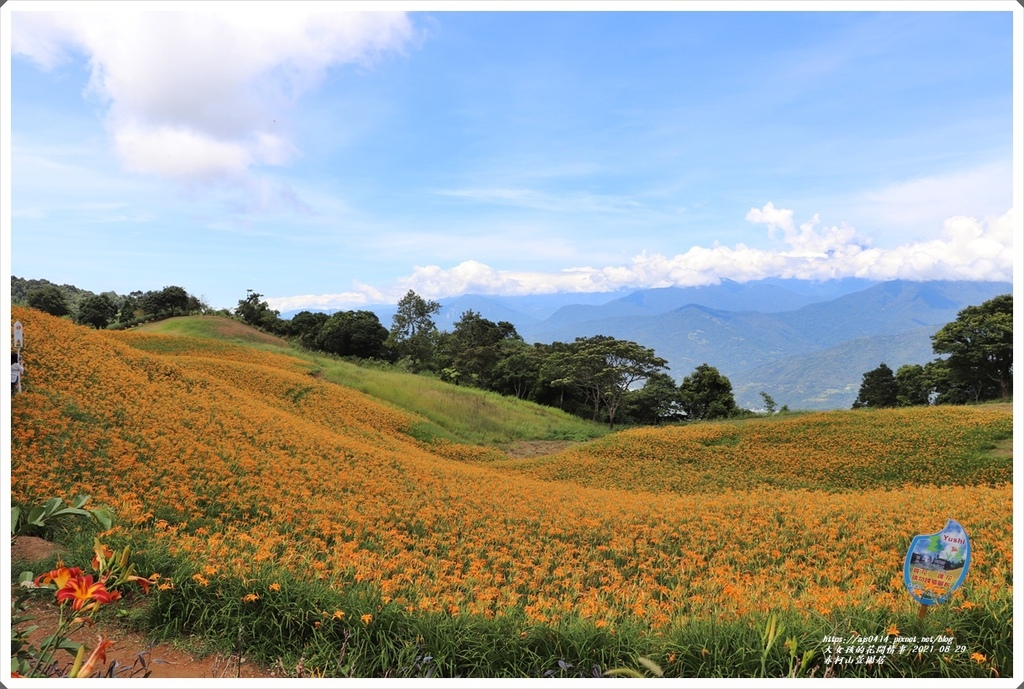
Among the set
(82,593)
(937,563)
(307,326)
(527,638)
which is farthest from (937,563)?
(307,326)

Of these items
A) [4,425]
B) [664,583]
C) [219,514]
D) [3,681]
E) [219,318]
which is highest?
[219,318]

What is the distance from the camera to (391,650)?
2.86 m

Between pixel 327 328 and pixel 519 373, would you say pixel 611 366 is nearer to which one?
pixel 519 373

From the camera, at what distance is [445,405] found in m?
20.7

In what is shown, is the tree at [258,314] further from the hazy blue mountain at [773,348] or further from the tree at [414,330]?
the hazy blue mountain at [773,348]

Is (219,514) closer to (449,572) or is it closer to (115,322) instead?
(449,572)

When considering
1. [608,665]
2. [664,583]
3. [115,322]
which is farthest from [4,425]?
[115,322]

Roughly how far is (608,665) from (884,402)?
3355cm

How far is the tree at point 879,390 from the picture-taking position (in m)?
29.3

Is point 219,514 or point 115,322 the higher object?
point 115,322

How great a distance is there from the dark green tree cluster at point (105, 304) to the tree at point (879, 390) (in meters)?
35.1

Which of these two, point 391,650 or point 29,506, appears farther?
point 29,506

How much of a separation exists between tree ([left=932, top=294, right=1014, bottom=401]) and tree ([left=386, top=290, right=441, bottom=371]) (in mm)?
28592

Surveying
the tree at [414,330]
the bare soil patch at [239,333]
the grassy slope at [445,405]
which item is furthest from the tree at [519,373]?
the bare soil patch at [239,333]
